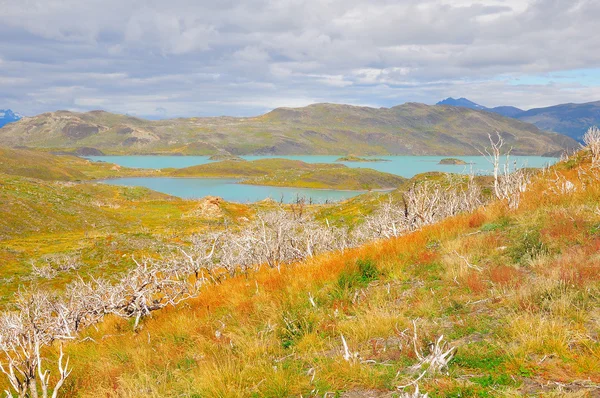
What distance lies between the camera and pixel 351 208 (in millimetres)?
70562

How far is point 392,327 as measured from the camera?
6.29 meters

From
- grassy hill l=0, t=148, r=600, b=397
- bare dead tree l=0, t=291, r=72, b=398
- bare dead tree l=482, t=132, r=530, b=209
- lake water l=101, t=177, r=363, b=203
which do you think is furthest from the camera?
lake water l=101, t=177, r=363, b=203

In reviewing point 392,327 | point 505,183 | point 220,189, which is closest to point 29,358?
point 392,327

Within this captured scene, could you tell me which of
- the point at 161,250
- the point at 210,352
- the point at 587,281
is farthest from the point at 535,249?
the point at 161,250

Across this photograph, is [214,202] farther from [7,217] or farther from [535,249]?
[535,249]

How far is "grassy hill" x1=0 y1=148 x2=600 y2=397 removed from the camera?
4.85 metres

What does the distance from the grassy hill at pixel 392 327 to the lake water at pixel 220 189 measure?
119m

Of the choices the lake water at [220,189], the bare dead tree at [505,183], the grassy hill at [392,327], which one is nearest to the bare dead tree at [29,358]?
the grassy hill at [392,327]

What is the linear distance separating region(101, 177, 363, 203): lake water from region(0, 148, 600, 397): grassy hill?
119307 millimetres

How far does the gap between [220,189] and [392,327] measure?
16170cm

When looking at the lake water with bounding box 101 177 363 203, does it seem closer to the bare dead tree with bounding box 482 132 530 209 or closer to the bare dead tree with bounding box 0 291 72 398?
the bare dead tree with bounding box 482 132 530 209

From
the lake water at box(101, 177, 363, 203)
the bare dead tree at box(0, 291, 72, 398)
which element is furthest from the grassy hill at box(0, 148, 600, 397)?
the lake water at box(101, 177, 363, 203)

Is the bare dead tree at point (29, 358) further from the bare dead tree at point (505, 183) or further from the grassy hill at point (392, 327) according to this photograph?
the bare dead tree at point (505, 183)

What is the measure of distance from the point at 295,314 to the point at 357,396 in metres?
2.68
